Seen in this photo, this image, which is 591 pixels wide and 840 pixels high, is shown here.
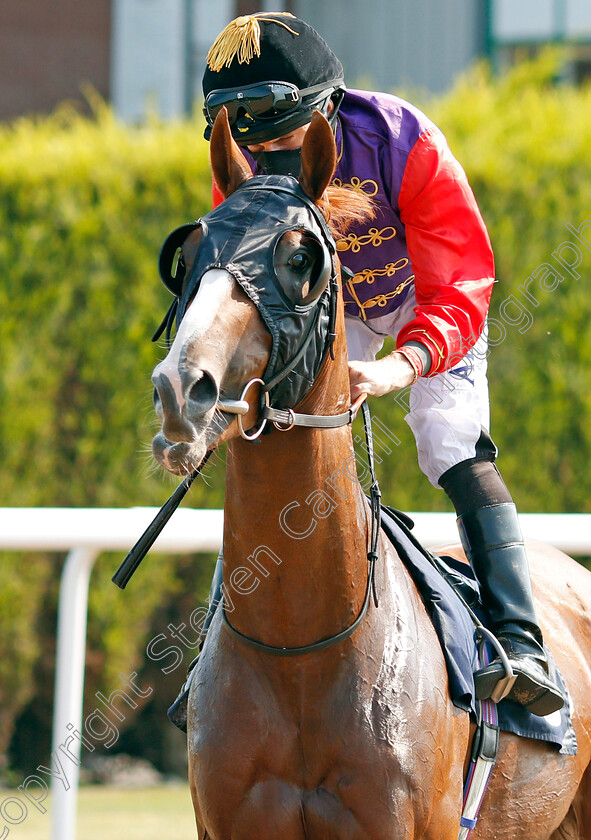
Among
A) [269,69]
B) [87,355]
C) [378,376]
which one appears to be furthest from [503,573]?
[87,355]

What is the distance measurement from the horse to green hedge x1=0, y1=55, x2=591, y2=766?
3.36 meters

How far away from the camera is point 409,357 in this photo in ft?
7.06

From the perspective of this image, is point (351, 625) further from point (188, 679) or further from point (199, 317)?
point (199, 317)

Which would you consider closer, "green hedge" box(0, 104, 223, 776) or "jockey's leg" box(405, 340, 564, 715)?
"jockey's leg" box(405, 340, 564, 715)

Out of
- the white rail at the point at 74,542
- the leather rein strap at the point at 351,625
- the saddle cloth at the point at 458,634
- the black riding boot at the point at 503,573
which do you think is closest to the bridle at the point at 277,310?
the leather rein strap at the point at 351,625

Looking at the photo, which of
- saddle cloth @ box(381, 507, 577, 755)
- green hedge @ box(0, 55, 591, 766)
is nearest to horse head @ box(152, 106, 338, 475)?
saddle cloth @ box(381, 507, 577, 755)

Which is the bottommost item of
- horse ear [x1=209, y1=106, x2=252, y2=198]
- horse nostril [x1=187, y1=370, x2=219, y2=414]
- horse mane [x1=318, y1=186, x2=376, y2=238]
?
horse nostril [x1=187, y1=370, x2=219, y2=414]

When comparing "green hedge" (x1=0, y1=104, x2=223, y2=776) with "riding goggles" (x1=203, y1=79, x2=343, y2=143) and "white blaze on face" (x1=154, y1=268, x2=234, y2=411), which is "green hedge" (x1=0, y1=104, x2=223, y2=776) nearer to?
"riding goggles" (x1=203, y1=79, x2=343, y2=143)

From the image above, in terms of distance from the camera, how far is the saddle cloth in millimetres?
2217

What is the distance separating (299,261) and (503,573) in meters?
1.02

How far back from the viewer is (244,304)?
1.75 meters

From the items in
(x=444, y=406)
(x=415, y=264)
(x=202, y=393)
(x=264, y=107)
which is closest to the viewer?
(x=202, y=393)

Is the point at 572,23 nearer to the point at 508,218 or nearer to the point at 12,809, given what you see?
the point at 508,218

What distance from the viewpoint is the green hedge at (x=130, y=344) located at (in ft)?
17.8
